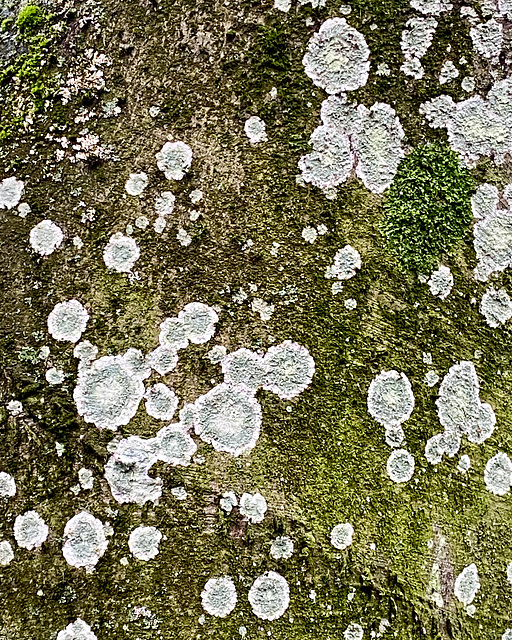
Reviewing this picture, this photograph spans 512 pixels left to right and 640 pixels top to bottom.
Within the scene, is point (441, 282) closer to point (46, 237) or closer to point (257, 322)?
point (257, 322)

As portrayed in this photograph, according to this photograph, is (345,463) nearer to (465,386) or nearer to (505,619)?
(465,386)

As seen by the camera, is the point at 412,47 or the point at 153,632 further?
the point at 412,47

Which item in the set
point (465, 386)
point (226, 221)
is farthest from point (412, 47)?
point (465, 386)

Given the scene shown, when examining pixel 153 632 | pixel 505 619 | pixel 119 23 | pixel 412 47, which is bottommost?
pixel 505 619

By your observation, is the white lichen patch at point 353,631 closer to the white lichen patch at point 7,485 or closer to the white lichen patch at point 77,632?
the white lichen patch at point 77,632

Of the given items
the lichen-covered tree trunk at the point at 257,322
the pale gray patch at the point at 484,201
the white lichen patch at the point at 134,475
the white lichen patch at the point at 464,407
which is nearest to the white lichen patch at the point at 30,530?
the lichen-covered tree trunk at the point at 257,322

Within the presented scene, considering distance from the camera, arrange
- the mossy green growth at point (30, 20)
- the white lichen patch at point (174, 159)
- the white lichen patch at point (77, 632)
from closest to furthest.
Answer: the white lichen patch at point (77, 632)
the white lichen patch at point (174, 159)
the mossy green growth at point (30, 20)

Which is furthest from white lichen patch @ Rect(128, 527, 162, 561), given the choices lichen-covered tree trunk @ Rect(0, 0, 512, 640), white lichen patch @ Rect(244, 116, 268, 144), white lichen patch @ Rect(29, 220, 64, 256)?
white lichen patch @ Rect(244, 116, 268, 144)
